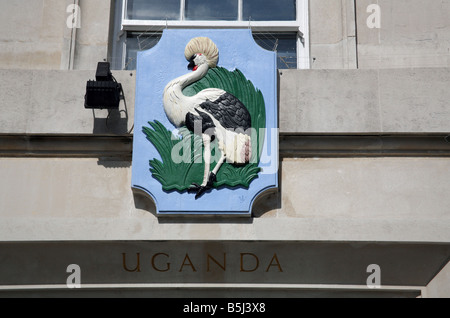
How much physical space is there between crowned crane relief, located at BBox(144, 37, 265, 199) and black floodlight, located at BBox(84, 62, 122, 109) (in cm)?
53

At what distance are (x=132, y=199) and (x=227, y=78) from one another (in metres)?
1.66

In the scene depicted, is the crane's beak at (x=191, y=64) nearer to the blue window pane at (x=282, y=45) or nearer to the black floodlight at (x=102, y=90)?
the black floodlight at (x=102, y=90)

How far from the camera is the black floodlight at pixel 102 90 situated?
8.30m

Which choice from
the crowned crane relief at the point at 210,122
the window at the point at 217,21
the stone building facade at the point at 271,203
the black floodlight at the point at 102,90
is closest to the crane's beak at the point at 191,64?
the crowned crane relief at the point at 210,122

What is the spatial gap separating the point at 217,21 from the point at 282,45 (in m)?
0.85

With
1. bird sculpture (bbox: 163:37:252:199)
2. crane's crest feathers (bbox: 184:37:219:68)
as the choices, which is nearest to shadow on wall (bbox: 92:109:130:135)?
bird sculpture (bbox: 163:37:252:199)

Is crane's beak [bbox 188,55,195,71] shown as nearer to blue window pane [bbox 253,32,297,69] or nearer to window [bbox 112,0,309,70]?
window [bbox 112,0,309,70]

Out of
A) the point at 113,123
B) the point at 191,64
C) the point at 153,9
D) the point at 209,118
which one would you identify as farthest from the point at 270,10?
the point at 113,123

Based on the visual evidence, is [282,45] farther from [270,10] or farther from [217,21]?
[217,21]

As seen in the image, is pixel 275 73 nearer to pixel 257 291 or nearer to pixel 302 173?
pixel 302 173

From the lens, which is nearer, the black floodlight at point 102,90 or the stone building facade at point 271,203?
the stone building facade at point 271,203

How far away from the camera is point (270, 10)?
9.72m
